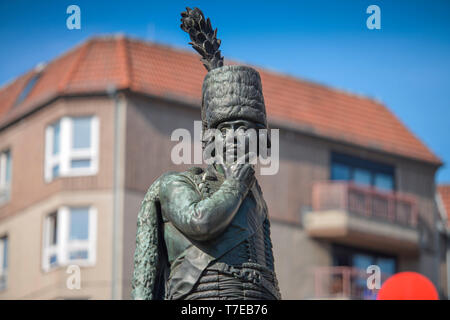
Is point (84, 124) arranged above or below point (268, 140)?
above

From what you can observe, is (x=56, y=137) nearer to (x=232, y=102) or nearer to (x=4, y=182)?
(x=4, y=182)

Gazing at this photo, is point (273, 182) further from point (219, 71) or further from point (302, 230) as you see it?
point (219, 71)

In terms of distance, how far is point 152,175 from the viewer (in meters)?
37.3

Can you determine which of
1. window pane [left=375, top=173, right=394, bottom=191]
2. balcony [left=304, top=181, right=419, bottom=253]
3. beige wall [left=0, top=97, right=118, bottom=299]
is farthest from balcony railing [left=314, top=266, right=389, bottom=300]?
beige wall [left=0, top=97, right=118, bottom=299]

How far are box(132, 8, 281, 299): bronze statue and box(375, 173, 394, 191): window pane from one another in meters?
33.7

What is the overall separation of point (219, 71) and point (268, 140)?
2.00 ft

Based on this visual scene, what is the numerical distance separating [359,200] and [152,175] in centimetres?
720

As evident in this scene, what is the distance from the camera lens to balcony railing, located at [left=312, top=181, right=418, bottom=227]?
40656 millimetres

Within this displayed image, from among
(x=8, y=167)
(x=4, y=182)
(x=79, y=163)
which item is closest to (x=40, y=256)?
(x=79, y=163)

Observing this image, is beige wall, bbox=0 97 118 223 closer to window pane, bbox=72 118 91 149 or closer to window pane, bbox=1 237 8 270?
window pane, bbox=72 118 91 149

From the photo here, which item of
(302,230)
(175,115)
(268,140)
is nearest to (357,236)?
(302,230)

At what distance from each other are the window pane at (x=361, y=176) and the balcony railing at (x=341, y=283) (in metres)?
3.15
